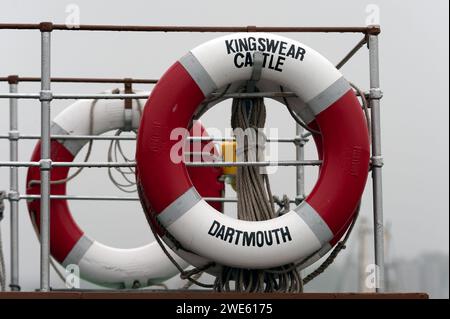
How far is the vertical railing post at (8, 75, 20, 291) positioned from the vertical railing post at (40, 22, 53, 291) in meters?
1.77

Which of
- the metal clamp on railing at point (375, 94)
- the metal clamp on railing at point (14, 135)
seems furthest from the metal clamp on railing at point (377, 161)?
the metal clamp on railing at point (14, 135)

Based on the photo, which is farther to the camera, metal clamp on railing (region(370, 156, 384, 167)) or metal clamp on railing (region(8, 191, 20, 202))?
metal clamp on railing (region(8, 191, 20, 202))

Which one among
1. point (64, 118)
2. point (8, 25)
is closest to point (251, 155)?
point (8, 25)

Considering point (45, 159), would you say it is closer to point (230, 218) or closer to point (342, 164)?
point (230, 218)

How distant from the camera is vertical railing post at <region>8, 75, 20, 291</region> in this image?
635 centimetres

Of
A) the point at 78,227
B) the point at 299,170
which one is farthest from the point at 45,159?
the point at 78,227

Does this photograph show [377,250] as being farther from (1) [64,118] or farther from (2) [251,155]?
(1) [64,118]

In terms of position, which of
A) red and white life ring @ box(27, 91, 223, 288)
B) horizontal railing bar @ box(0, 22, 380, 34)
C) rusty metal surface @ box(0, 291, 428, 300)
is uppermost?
horizontal railing bar @ box(0, 22, 380, 34)

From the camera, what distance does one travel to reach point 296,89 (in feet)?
16.1

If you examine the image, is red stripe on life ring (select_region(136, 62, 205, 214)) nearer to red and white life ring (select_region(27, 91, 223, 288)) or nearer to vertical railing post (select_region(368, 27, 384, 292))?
vertical railing post (select_region(368, 27, 384, 292))

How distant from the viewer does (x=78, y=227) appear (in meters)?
6.79

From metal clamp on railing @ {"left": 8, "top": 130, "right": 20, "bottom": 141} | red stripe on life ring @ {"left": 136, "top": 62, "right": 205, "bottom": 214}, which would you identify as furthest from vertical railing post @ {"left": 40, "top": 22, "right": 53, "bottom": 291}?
metal clamp on railing @ {"left": 8, "top": 130, "right": 20, "bottom": 141}

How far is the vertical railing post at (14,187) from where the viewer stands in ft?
20.8

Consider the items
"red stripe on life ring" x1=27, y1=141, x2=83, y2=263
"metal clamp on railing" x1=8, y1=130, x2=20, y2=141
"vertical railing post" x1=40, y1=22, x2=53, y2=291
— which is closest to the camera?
"vertical railing post" x1=40, y1=22, x2=53, y2=291
